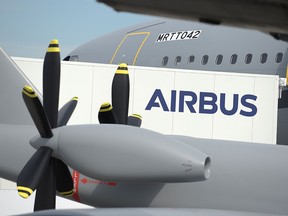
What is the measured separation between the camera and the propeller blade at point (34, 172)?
10.8 m

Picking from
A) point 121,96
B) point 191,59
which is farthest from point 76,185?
point 191,59

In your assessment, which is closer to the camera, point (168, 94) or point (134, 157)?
point (134, 157)

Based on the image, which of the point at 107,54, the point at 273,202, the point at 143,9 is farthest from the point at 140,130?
the point at 107,54

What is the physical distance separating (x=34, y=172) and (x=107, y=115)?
1.93 metres

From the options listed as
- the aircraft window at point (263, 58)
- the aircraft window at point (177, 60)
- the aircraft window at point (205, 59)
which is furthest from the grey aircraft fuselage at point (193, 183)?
the aircraft window at point (177, 60)

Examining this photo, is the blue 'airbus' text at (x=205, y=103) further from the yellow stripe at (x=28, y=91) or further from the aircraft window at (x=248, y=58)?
the yellow stripe at (x=28, y=91)

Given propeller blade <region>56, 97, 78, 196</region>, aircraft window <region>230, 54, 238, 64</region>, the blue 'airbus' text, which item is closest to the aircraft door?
aircraft window <region>230, 54, 238, 64</region>

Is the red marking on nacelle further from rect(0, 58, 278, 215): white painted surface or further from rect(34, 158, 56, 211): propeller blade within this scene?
rect(0, 58, 278, 215): white painted surface

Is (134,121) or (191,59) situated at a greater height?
(191,59)

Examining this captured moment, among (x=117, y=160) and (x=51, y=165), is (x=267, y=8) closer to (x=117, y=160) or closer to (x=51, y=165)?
(x=117, y=160)

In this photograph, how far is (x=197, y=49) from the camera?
96.7ft

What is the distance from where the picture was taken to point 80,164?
420 inches

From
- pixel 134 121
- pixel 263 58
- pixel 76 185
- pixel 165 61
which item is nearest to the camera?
pixel 76 185

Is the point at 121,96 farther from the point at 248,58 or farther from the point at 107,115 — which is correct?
the point at 248,58
